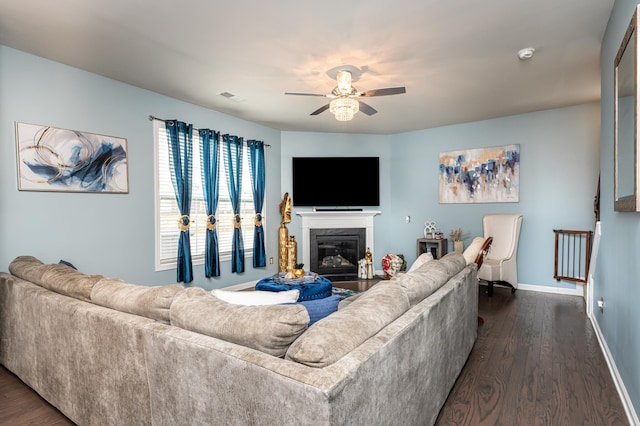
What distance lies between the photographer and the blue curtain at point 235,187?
5266mm

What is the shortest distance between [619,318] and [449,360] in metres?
1.22

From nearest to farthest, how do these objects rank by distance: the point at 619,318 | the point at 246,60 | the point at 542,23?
1. the point at 619,318
2. the point at 542,23
3. the point at 246,60

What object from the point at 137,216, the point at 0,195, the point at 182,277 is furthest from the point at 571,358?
the point at 0,195

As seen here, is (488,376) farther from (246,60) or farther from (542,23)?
(246,60)

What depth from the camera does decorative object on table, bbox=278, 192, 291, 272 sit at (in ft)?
20.0

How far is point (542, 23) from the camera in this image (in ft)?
9.02

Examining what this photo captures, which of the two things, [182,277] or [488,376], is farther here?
[182,277]

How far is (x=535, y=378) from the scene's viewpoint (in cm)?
251

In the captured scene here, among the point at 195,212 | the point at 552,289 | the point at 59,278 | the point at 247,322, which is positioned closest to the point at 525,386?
the point at 247,322

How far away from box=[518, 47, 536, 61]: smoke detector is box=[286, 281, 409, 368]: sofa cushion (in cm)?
274

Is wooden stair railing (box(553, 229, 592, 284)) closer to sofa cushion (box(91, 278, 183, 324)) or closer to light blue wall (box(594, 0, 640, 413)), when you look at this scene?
light blue wall (box(594, 0, 640, 413))

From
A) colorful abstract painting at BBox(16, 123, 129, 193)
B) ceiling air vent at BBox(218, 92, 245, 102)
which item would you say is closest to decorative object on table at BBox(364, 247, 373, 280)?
ceiling air vent at BBox(218, 92, 245, 102)

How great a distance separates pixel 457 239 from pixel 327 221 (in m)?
2.23

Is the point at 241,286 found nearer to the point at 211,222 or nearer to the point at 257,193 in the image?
the point at 211,222
